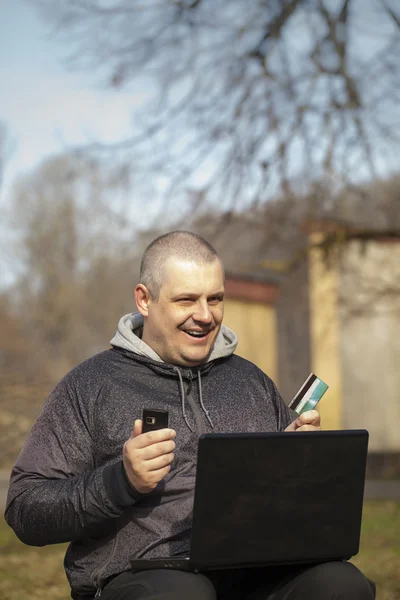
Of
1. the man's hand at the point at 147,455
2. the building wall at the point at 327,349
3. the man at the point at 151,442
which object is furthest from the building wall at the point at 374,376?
the man's hand at the point at 147,455

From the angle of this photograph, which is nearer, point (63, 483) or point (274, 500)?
point (274, 500)

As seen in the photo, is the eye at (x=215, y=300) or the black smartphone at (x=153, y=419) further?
the eye at (x=215, y=300)

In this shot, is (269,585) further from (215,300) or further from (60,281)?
(60,281)

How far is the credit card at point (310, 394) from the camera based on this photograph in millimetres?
2842

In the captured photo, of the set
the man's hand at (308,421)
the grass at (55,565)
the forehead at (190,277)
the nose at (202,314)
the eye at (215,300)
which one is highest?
the forehead at (190,277)

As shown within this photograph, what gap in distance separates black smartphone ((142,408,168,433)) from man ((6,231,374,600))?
0.09 ft

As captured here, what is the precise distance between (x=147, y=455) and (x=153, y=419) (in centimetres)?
10

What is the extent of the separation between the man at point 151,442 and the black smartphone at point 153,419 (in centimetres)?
3

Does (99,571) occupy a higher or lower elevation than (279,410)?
lower

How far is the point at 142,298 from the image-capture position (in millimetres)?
3035

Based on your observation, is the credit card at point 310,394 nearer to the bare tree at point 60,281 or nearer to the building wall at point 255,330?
the building wall at point 255,330

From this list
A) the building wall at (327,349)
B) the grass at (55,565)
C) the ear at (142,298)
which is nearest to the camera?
the ear at (142,298)

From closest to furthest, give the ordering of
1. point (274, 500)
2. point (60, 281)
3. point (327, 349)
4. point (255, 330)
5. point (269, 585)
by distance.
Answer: point (274, 500), point (269, 585), point (327, 349), point (255, 330), point (60, 281)

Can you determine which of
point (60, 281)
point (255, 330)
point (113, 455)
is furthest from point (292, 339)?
point (60, 281)
